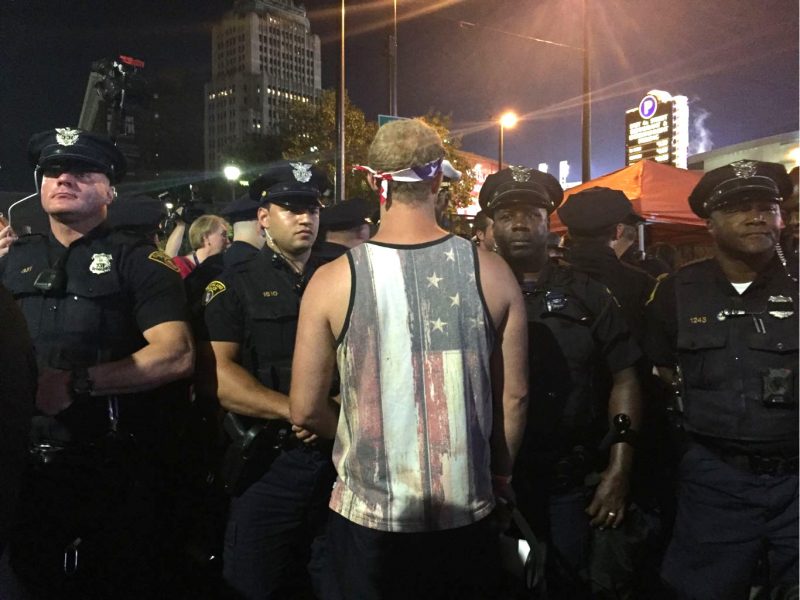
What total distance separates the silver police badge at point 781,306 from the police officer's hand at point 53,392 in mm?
2979

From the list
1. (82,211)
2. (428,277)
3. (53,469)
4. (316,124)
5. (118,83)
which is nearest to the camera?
(428,277)

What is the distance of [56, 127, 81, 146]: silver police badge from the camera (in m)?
2.66

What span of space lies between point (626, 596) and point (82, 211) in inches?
119

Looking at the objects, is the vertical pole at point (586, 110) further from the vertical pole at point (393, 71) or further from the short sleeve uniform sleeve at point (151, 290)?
the short sleeve uniform sleeve at point (151, 290)

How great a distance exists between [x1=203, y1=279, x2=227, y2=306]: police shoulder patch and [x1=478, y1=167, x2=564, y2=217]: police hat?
1423 mm

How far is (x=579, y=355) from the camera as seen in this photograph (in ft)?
9.32

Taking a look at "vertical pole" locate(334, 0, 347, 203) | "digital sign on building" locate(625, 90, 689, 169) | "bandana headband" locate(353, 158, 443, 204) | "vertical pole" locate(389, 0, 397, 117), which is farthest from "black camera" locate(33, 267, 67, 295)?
"digital sign on building" locate(625, 90, 689, 169)

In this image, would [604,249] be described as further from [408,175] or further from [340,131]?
[340,131]

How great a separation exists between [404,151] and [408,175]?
8 cm

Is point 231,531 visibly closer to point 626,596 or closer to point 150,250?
point 150,250

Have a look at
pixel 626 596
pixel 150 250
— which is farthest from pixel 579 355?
pixel 150 250

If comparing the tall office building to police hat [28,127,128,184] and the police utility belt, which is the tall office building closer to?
police hat [28,127,128,184]

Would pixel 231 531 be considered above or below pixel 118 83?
below

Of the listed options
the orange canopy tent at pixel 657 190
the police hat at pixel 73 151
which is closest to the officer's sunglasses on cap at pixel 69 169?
the police hat at pixel 73 151
